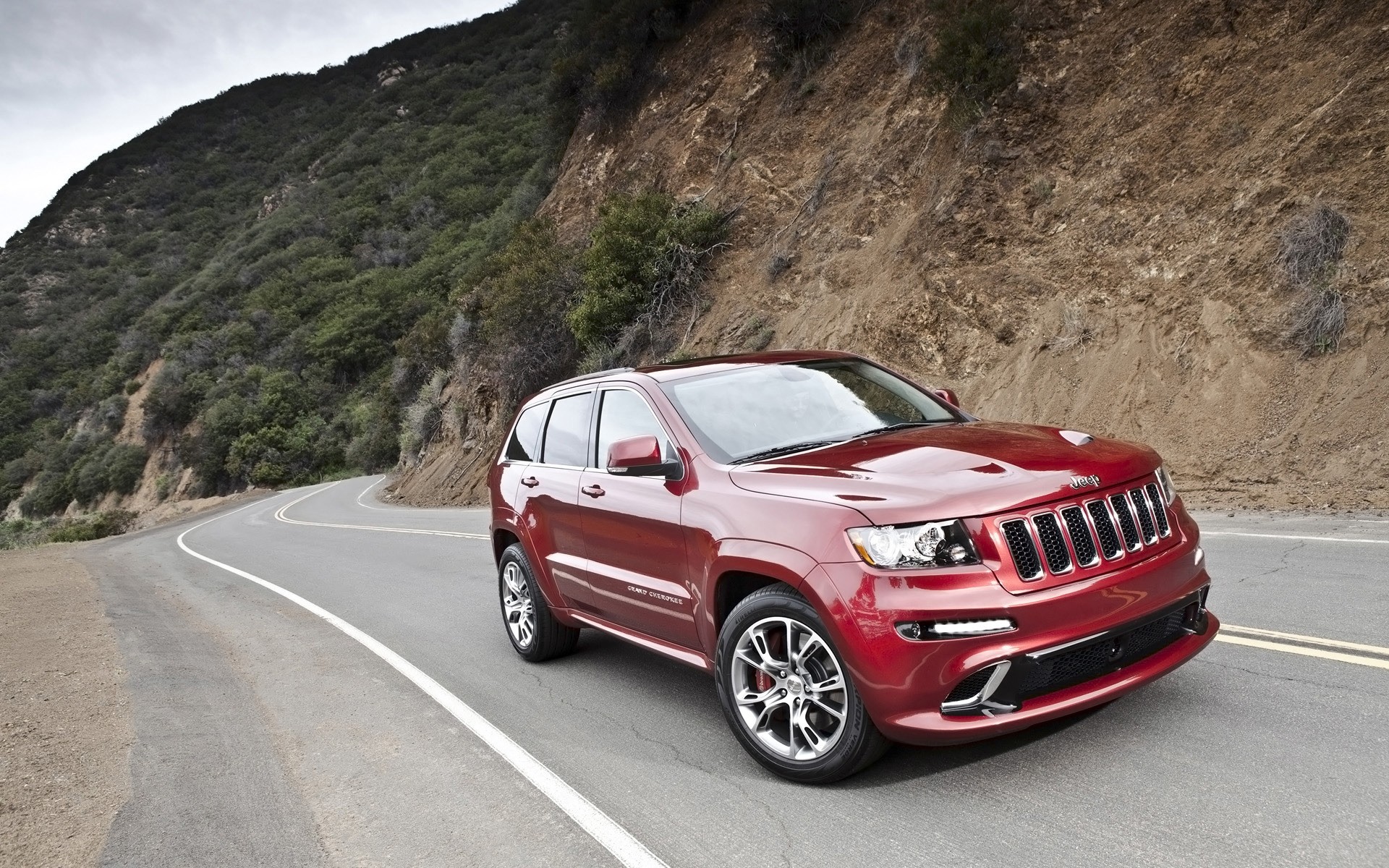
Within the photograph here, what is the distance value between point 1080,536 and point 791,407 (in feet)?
5.84

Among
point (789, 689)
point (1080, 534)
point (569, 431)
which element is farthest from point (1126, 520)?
point (569, 431)

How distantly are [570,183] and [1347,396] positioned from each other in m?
23.4

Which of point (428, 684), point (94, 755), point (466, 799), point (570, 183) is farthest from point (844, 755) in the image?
point (570, 183)

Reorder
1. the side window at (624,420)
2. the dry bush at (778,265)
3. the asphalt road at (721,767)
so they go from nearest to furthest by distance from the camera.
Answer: the asphalt road at (721,767)
the side window at (624,420)
the dry bush at (778,265)

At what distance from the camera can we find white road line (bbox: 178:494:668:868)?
12.0 feet

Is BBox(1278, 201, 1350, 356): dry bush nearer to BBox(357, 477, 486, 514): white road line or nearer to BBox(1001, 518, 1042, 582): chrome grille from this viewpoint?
BBox(1001, 518, 1042, 582): chrome grille

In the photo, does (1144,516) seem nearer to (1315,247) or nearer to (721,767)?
(721,767)

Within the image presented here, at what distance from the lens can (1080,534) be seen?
150 inches

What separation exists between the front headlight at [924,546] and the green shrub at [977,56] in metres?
15.3

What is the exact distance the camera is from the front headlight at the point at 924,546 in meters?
3.67

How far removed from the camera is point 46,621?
1151 centimetres

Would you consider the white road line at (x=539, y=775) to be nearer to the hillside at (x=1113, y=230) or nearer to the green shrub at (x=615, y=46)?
the hillside at (x=1113, y=230)

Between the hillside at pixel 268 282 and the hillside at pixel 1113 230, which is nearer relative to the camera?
the hillside at pixel 1113 230

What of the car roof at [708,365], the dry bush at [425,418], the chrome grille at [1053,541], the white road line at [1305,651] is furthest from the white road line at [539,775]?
the dry bush at [425,418]
